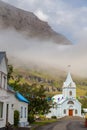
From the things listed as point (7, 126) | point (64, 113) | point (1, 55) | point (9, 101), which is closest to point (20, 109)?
point (9, 101)

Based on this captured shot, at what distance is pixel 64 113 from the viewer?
11669cm

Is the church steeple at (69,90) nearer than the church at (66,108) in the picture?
No

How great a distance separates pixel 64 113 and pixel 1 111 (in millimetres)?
88894

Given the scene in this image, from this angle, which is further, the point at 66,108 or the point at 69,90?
the point at 69,90

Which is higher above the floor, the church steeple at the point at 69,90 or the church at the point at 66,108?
the church steeple at the point at 69,90

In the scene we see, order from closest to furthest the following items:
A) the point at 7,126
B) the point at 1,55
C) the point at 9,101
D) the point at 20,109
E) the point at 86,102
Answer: the point at 1,55, the point at 7,126, the point at 9,101, the point at 20,109, the point at 86,102

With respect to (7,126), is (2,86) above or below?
above

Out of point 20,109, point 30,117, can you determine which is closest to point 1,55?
point 20,109

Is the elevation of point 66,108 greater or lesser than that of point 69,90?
lesser

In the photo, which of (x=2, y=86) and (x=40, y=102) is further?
(x=40, y=102)

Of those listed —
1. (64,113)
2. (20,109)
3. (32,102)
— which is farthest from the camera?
(64,113)

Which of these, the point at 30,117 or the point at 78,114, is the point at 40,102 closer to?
the point at 30,117

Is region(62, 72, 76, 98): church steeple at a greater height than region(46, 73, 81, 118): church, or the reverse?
region(62, 72, 76, 98): church steeple

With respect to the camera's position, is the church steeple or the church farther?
the church steeple
